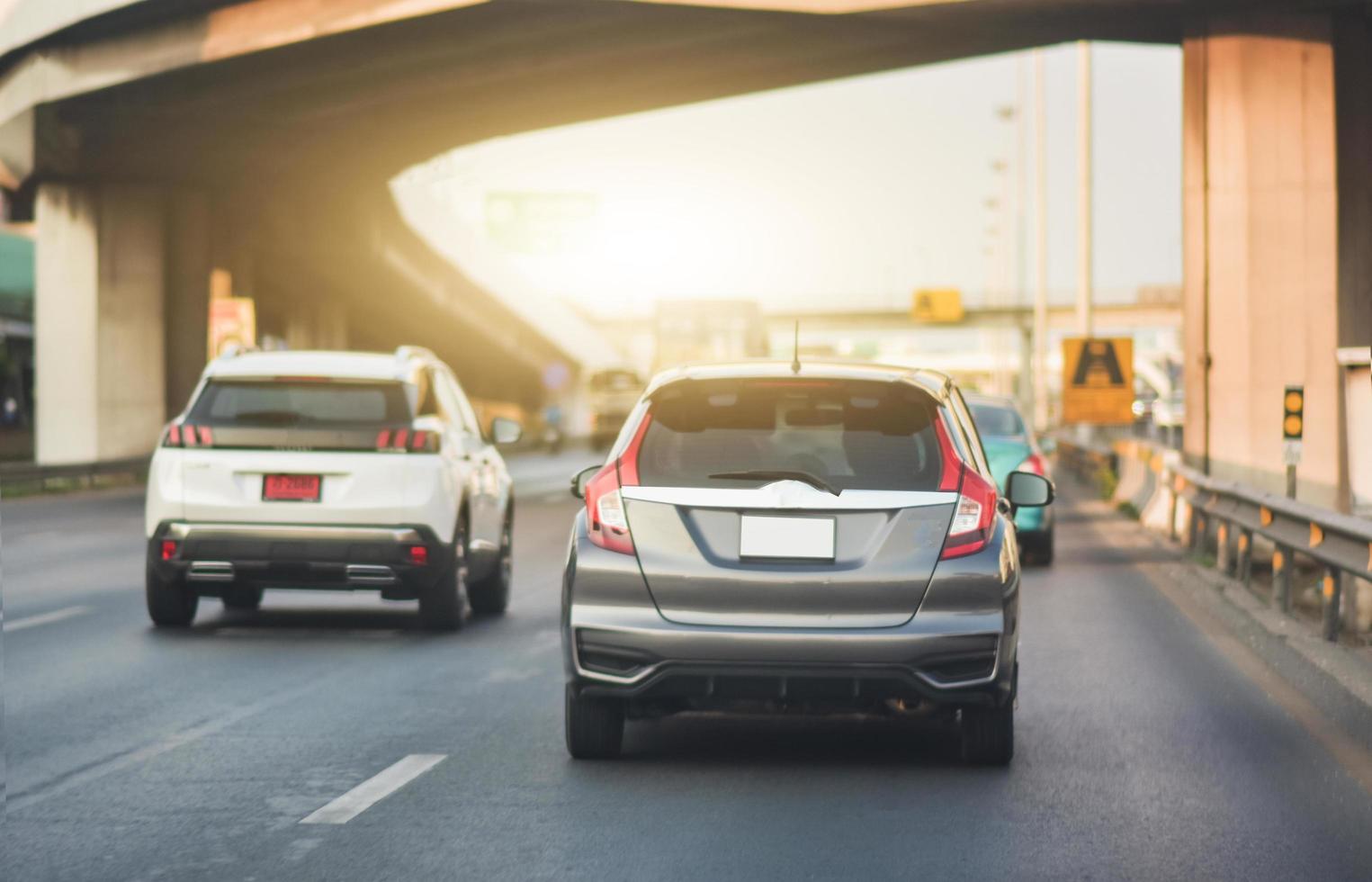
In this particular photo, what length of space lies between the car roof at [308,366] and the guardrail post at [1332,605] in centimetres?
535

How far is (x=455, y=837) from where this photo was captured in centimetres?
607

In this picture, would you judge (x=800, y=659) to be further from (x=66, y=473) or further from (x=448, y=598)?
(x=66, y=473)

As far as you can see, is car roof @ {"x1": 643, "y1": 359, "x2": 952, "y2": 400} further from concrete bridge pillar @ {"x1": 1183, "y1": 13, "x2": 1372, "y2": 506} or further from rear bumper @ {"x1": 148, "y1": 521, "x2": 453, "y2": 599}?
concrete bridge pillar @ {"x1": 1183, "y1": 13, "x2": 1372, "y2": 506}

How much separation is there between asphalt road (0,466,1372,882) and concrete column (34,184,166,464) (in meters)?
29.3

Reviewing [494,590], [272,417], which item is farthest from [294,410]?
[494,590]

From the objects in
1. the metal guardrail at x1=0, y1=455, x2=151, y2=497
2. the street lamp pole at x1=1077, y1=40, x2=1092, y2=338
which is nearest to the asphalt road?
the metal guardrail at x1=0, y1=455, x2=151, y2=497

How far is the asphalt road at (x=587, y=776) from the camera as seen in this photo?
19.0 feet

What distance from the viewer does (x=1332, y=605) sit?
10.9 metres

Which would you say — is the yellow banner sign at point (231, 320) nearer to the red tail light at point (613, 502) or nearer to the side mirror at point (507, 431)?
the side mirror at point (507, 431)

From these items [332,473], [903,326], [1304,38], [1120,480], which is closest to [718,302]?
[1120,480]

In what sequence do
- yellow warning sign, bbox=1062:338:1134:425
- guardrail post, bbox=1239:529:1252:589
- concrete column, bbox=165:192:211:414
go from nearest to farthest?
guardrail post, bbox=1239:529:1252:589, yellow warning sign, bbox=1062:338:1134:425, concrete column, bbox=165:192:211:414

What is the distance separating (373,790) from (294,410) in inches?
230

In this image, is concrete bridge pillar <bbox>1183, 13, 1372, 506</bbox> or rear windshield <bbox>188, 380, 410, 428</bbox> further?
concrete bridge pillar <bbox>1183, 13, 1372, 506</bbox>

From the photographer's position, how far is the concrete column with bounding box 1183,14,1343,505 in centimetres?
2052
